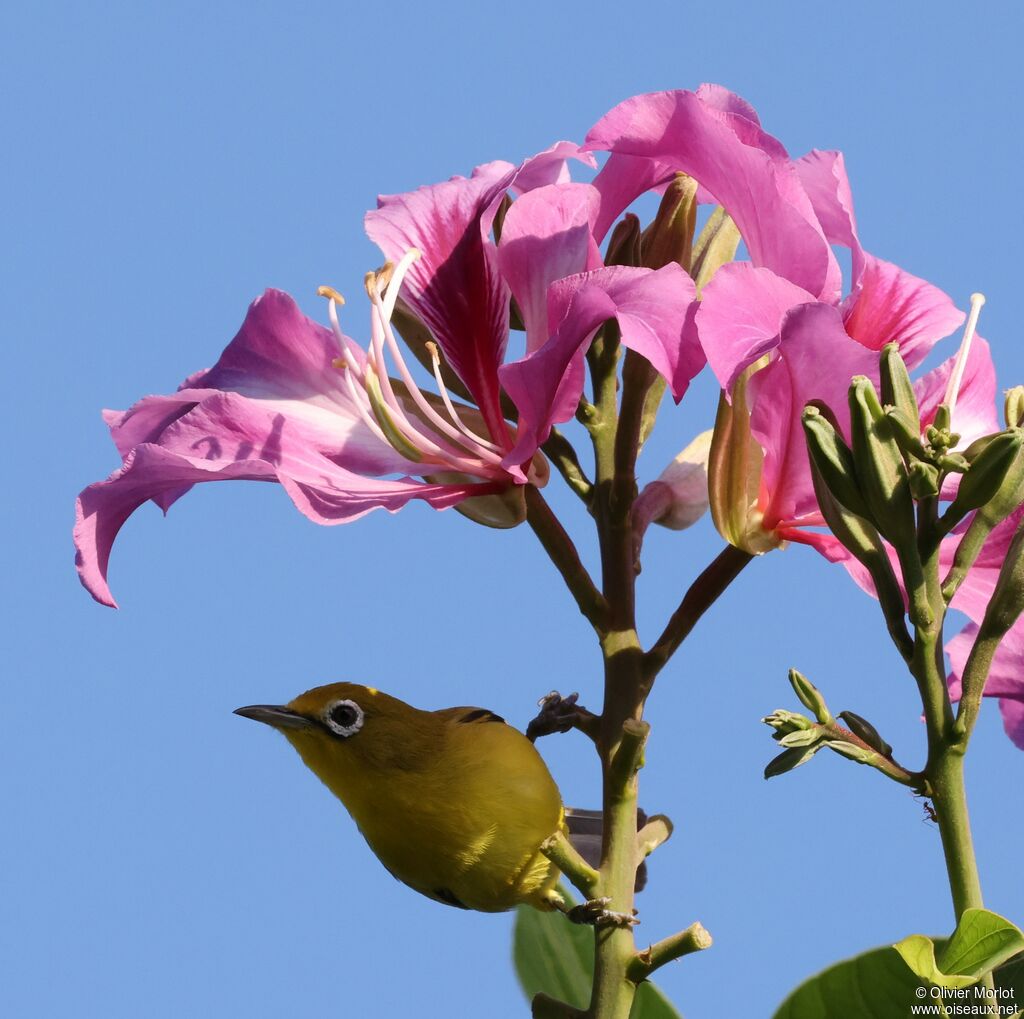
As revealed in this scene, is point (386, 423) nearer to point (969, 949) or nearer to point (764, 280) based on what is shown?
point (764, 280)

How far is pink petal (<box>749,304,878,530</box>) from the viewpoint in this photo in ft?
4.68

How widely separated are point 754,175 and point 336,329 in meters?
0.53

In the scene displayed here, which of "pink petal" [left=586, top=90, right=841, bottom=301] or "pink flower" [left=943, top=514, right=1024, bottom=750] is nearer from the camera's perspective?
"pink petal" [left=586, top=90, right=841, bottom=301]

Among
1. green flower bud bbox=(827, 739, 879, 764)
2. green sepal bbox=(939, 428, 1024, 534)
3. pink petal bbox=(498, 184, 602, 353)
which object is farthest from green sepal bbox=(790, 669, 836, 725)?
pink petal bbox=(498, 184, 602, 353)

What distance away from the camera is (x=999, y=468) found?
136 centimetres

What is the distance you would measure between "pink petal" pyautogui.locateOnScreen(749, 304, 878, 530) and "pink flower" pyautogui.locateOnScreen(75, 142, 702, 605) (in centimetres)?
10

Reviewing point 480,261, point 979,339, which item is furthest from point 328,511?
point 979,339

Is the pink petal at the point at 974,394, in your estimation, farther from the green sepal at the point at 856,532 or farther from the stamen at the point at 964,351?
the green sepal at the point at 856,532

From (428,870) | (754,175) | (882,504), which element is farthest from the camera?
(428,870)

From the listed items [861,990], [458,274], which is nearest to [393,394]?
[458,274]

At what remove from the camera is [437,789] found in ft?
5.84

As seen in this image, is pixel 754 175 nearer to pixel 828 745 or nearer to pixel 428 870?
pixel 828 745

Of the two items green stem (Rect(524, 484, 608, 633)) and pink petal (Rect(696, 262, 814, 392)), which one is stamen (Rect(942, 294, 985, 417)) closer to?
pink petal (Rect(696, 262, 814, 392))

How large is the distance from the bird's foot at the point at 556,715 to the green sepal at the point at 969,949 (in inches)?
19.3
